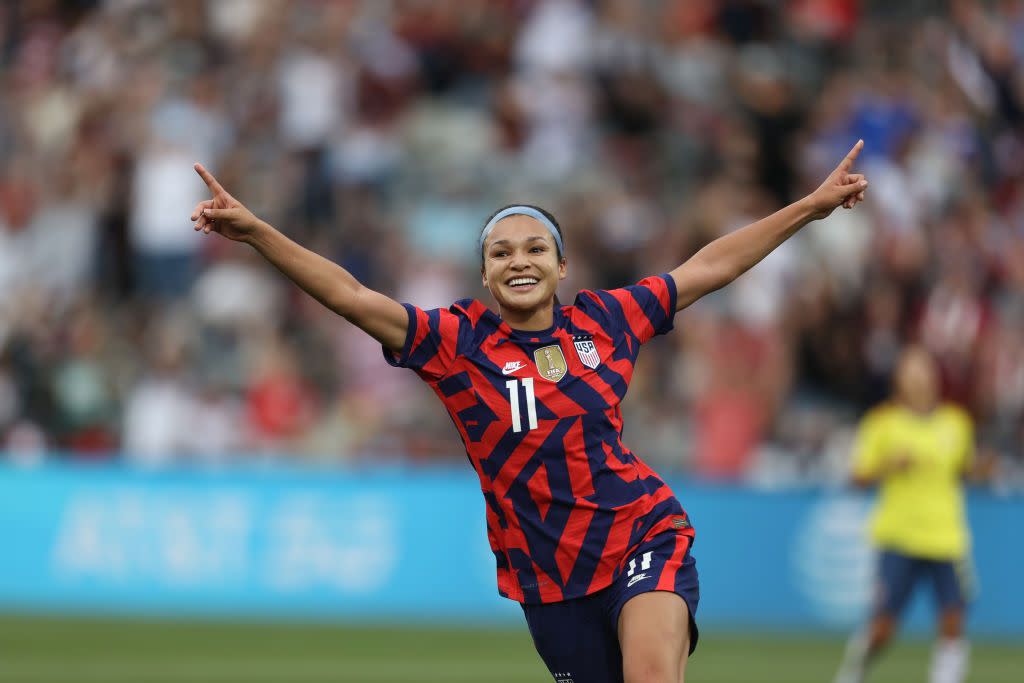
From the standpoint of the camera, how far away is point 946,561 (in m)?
13.6

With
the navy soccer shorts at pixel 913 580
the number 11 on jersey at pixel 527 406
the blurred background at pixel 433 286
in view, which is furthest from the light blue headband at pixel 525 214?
the blurred background at pixel 433 286

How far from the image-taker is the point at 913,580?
536 inches

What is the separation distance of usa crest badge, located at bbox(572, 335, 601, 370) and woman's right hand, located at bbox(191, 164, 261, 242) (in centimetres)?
139

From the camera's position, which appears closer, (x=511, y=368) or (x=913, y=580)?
(x=511, y=368)

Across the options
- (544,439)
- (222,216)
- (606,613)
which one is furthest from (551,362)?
(222,216)

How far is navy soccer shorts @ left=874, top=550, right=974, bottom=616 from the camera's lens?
530 inches

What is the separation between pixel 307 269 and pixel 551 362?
1.05m

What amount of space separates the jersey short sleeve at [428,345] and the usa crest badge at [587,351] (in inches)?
19.6

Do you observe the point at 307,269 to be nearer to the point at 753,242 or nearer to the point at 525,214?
the point at 525,214

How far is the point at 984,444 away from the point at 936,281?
64.3 inches

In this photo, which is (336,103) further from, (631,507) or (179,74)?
(631,507)

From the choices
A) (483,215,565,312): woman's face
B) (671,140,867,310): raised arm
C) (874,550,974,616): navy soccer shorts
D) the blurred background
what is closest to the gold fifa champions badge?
(483,215,565,312): woman's face

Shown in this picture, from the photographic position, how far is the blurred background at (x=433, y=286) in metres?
16.7

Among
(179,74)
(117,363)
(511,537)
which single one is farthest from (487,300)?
(511,537)
